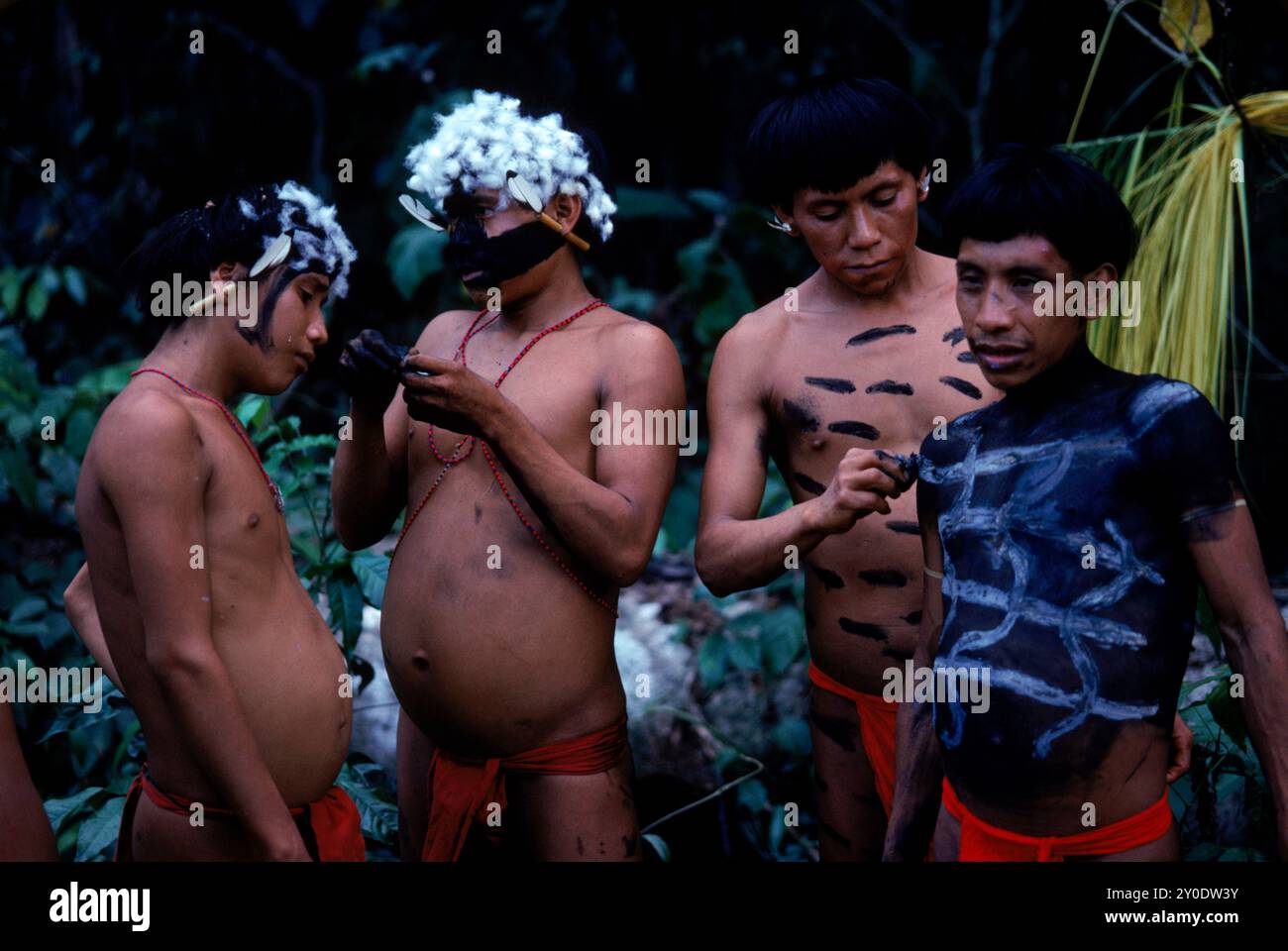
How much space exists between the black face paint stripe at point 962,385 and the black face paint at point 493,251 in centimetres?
78

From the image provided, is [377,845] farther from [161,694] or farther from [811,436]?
[811,436]

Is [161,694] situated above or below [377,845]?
above

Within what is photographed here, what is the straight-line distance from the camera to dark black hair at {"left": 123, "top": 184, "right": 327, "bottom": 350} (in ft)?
7.18

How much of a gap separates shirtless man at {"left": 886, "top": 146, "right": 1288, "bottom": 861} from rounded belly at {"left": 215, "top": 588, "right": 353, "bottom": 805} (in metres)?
1.03

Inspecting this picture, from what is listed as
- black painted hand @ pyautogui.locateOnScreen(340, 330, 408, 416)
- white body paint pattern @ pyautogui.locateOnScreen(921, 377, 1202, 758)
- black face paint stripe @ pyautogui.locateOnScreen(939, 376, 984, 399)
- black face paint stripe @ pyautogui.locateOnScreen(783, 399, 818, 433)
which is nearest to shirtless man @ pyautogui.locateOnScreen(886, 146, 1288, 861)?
white body paint pattern @ pyautogui.locateOnScreen(921, 377, 1202, 758)

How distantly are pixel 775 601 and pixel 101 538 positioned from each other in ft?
7.92

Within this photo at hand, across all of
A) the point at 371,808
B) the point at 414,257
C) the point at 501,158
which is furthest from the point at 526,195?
the point at 414,257

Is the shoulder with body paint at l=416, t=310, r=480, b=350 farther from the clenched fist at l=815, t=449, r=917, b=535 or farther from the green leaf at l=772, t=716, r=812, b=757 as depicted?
the green leaf at l=772, t=716, r=812, b=757

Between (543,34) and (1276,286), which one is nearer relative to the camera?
(1276,286)

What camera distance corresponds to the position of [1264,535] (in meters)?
3.84

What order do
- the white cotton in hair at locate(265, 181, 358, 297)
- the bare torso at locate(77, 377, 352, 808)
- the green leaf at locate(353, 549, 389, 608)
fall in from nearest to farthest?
the bare torso at locate(77, 377, 352, 808) → the white cotton in hair at locate(265, 181, 358, 297) → the green leaf at locate(353, 549, 389, 608)

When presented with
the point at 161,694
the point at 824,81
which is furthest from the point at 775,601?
the point at 161,694

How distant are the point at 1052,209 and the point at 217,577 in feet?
4.66
